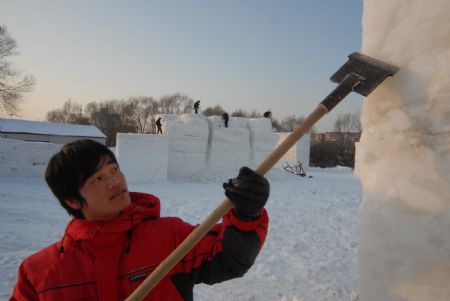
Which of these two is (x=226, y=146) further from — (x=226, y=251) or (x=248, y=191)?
(x=248, y=191)

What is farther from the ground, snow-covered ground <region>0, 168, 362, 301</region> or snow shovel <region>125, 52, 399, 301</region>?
snow shovel <region>125, 52, 399, 301</region>

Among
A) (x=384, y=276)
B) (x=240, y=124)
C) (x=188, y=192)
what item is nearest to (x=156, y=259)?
(x=384, y=276)

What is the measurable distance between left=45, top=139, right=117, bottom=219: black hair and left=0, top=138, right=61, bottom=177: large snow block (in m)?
12.0

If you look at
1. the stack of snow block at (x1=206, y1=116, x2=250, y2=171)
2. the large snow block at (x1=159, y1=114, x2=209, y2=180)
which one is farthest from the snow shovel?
the stack of snow block at (x1=206, y1=116, x2=250, y2=171)

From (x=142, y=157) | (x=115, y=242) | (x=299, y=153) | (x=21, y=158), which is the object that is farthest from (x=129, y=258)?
(x=299, y=153)

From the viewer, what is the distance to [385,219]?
5.22 ft

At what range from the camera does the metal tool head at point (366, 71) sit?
4.64ft

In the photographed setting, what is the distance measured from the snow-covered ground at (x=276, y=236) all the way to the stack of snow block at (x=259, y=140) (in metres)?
4.04

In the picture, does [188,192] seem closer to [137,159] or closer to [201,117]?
[137,159]

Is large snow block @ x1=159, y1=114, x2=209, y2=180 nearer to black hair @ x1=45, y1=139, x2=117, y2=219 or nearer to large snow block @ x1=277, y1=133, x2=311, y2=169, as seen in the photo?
large snow block @ x1=277, y1=133, x2=311, y2=169

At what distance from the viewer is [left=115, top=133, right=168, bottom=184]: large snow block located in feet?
37.6

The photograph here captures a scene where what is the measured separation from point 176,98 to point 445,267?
48.9 meters

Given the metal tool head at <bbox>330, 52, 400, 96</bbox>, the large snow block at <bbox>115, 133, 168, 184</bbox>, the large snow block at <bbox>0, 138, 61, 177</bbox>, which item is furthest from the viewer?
the large snow block at <bbox>0, 138, 61, 177</bbox>

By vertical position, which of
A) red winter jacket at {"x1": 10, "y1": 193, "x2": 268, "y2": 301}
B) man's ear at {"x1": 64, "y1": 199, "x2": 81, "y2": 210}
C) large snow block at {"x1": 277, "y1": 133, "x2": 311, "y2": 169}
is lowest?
large snow block at {"x1": 277, "y1": 133, "x2": 311, "y2": 169}
